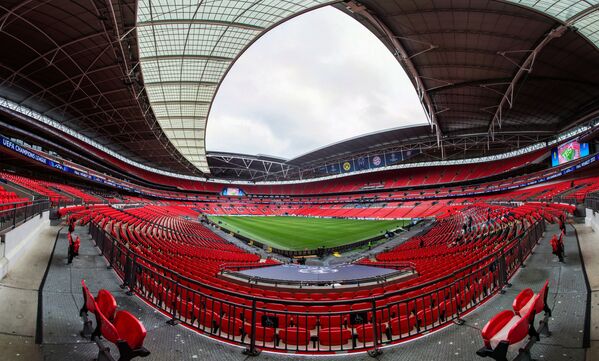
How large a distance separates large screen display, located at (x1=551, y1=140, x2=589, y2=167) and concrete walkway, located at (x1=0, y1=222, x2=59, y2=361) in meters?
47.1

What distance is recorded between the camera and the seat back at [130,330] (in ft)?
10.9

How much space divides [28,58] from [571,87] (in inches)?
1902

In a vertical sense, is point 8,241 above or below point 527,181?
below

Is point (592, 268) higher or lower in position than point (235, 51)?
lower

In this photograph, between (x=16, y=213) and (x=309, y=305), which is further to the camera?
(x=16, y=213)

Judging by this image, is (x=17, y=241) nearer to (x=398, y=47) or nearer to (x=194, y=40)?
(x=194, y=40)

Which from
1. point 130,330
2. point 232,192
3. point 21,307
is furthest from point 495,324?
point 232,192

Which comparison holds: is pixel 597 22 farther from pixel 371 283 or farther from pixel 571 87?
pixel 371 283

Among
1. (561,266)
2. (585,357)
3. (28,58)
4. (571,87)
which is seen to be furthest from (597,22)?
(28,58)

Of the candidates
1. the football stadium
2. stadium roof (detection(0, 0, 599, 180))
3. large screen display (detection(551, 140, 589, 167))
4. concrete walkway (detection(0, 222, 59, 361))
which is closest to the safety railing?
the football stadium

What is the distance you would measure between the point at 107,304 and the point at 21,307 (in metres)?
2.30

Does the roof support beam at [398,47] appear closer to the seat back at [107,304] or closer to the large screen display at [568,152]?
the large screen display at [568,152]

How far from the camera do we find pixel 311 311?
754 cm

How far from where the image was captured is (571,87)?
2916 centimetres
